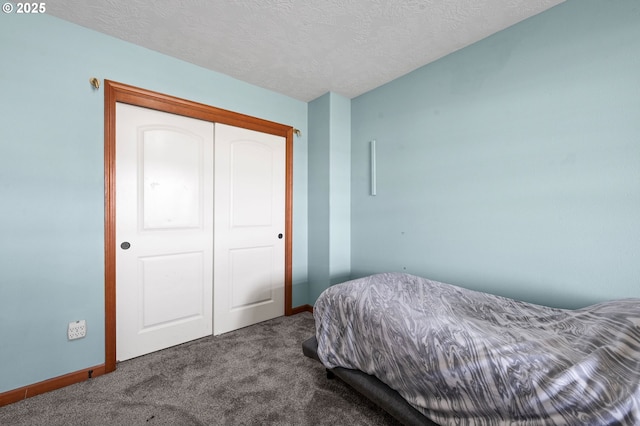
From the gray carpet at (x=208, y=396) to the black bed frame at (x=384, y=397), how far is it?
0.68 ft

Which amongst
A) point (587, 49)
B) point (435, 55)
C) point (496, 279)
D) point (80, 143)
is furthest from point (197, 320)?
point (587, 49)

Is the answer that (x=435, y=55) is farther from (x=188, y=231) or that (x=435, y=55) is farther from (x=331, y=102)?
(x=188, y=231)

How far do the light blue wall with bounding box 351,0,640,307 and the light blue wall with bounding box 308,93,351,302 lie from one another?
62 cm

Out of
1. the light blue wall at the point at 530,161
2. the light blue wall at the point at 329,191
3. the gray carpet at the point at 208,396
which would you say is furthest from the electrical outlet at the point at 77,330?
the light blue wall at the point at 530,161

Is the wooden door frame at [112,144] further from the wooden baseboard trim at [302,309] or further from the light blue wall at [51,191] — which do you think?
the wooden baseboard trim at [302,309]

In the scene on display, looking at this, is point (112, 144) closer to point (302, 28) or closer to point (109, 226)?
point (109, 226)

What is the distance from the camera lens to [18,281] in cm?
165

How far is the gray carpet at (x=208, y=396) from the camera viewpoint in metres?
1.48

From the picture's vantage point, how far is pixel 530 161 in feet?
5.74

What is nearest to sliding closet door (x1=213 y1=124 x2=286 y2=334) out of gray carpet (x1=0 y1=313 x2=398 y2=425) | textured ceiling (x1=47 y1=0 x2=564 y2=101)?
gray carpet (x1=0 y1=313 x2=398 y2=425)

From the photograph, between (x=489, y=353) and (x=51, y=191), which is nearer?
(x=489, y=353)

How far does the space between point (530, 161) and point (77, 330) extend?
3.37 meters

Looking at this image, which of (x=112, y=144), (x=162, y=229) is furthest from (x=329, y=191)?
(x=112, y=144)

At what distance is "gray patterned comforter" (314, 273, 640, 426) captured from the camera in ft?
2.76
